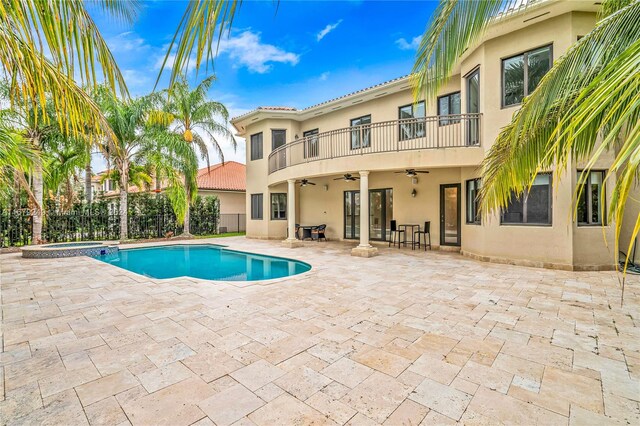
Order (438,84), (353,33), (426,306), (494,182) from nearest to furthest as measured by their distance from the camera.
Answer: (438,84) → (494,182) → (426,306) → (353,33)

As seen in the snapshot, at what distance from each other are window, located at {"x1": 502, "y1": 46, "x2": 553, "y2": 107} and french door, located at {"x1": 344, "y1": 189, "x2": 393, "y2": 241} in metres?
6.04

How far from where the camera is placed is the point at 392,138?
1301 centimetres

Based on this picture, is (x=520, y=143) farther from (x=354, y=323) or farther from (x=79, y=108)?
(x=79, y=108)

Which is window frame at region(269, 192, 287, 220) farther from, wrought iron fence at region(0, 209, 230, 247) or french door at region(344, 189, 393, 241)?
wrought iron fence at region(0, 209, 230, 247)

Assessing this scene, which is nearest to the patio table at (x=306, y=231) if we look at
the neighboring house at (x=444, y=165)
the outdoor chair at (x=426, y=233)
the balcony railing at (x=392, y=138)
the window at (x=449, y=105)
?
the neighboring house at (x=444, y=165)

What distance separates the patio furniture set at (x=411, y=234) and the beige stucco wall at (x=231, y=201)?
14.1 m

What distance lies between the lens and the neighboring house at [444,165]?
8.30m

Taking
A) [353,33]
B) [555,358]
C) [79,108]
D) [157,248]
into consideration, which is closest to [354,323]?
[555,358]

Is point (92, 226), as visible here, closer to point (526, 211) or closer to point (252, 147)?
point (252, 147)

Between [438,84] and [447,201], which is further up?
[438,84]

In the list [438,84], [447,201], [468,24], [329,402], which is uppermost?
[468,24]

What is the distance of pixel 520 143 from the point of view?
3.80m

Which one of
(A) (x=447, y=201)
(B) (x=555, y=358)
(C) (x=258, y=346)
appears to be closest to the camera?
(B) (x=555, y=358)

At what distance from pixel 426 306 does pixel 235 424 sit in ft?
12.7
